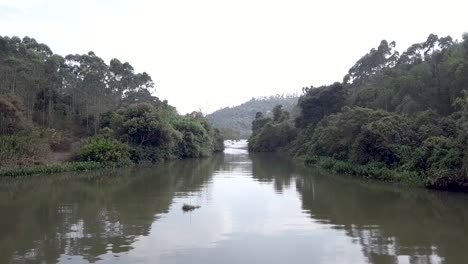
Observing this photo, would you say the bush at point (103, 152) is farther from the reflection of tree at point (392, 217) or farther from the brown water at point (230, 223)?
the reflection of tree at point (392, 217)

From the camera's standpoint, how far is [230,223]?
14.3 metres

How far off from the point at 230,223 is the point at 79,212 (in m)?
5.44

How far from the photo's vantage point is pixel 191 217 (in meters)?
15.0

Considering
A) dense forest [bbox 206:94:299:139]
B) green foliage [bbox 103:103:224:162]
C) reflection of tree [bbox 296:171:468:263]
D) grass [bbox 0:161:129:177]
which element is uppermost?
dense forest [bbox 206:94:299:139]

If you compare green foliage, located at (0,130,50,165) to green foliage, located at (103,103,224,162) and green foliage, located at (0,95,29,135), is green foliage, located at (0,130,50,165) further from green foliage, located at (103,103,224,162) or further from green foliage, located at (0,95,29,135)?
green foliage, located at (103,103,224,162)

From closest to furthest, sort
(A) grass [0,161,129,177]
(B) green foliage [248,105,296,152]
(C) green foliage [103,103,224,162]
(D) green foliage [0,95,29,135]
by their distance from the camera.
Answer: (A) grass [0,161,129,177]
(D) green foliage [0,95,29,135]
(C) green foliage [103,103,224,162]
(B) green foliage [248,105,296,152]

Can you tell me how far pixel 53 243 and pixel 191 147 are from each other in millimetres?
38344

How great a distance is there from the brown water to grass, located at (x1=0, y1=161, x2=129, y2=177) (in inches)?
97.6

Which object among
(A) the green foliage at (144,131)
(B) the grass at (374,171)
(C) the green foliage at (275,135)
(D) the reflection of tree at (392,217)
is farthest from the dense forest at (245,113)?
(D) the reflection of tree at (392,217)

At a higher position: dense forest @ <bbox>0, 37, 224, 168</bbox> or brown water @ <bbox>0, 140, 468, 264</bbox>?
dense forest @ <bbox>0, 37, 224, 168</bbox>

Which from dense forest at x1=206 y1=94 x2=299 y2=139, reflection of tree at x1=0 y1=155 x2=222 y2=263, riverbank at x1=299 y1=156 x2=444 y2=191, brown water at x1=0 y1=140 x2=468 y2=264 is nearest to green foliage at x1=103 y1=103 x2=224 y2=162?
reflection of tree at x1=0 y1=155 x2=222 y2=263

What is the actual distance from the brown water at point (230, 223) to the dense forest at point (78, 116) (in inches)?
346

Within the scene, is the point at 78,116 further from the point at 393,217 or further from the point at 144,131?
the point at 393,217

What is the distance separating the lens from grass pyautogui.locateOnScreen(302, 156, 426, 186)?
22.8 m
